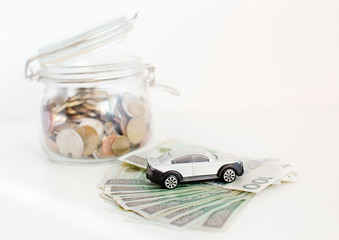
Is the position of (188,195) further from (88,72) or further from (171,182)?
(88,72)

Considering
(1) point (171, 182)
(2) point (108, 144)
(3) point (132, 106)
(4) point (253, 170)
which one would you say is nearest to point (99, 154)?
(2) point (108, 144)

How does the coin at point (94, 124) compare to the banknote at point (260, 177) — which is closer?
the banknote at point (260, 177)

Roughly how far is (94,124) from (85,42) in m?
0.19

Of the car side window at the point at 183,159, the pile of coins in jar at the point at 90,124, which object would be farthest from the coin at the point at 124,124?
the car side window at the point at 183,159

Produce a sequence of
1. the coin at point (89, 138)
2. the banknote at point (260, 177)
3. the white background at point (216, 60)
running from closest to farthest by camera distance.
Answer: the banknote at point (260, 177)
the coin at point (89, 138)
the white background at point (216, 60)

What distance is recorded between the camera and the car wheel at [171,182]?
34.3 inches

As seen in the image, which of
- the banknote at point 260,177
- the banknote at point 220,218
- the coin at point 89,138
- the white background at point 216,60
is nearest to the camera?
the banknote at point 220,218

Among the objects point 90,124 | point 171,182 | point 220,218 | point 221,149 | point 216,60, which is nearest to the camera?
point 220,218

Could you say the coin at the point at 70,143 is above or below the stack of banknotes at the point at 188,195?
above

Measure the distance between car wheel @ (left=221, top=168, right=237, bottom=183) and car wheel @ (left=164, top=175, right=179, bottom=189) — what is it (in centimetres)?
9

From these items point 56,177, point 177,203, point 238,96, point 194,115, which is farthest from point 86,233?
point 238,96

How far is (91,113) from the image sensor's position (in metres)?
1.05

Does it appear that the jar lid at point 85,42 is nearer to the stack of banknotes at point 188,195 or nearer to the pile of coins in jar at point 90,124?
the pile of coins in jar at point 90,124

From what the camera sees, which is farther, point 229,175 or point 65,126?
point 65,126
